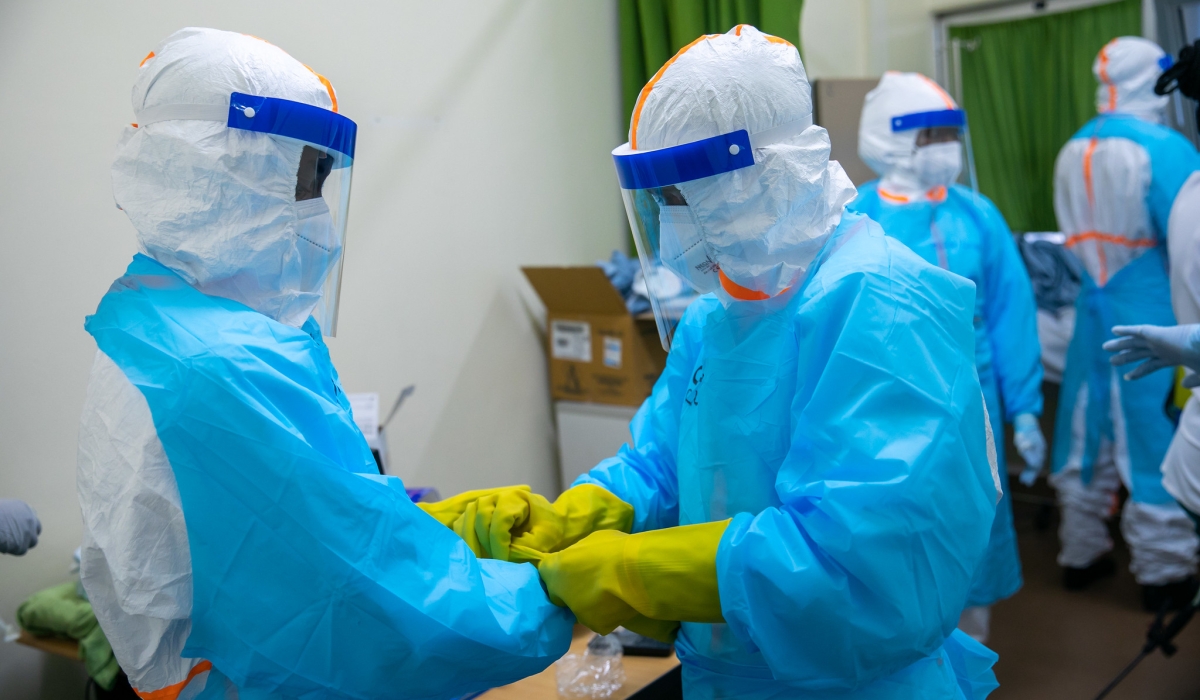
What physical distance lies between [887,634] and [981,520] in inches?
7.1

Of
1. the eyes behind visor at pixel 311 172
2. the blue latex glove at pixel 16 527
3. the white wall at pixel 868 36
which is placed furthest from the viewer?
the white wall at pixel 868 36

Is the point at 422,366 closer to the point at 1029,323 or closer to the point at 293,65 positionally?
the point at 293,65

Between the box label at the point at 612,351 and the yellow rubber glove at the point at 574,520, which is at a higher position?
the yellow rubber glove at the point at 574,520

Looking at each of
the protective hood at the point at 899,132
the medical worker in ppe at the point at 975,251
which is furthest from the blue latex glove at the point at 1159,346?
the protective hood at the point at 899,132

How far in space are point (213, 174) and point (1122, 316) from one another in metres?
3.05

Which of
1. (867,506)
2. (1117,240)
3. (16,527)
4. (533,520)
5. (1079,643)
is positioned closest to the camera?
(867,506)

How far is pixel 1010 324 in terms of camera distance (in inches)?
106

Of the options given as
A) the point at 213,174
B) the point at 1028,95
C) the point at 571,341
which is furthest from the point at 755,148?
the point at 1028,95

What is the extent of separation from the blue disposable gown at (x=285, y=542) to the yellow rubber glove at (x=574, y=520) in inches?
9.0

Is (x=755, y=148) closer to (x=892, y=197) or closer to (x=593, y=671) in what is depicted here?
(x=593, y=671)

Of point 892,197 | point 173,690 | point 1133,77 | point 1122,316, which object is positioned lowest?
point 1122,316

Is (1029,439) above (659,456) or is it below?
below

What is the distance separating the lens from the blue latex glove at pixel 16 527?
158 cm

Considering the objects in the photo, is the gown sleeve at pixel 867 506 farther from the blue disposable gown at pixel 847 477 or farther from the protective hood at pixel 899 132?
the protective hood at pixel 899 132
